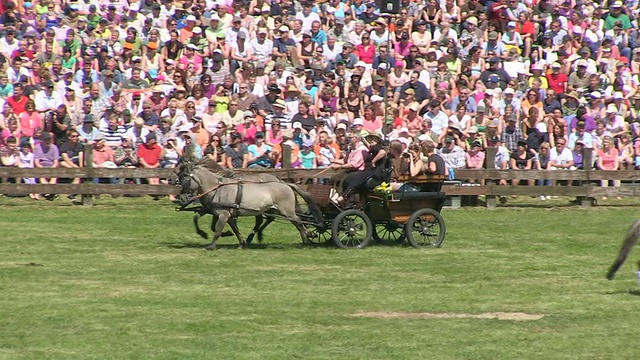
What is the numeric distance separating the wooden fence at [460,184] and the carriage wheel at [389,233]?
2.14 metres

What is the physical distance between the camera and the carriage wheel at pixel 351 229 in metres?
18.8

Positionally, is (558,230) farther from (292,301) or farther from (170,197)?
(292,301)

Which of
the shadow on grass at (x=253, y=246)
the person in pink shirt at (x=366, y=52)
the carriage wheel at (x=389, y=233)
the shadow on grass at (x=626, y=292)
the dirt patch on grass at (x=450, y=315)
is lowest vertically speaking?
the dirt patch on grass at (x=450, y=315)

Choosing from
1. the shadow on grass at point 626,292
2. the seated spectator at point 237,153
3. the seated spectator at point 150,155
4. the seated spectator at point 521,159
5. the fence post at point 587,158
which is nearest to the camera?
the shadow on grass at point 626,292

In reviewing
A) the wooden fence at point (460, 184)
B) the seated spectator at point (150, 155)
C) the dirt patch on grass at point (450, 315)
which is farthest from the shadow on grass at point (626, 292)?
the seated spectator at point (150, 155)

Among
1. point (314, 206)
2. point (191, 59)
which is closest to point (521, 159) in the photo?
point (191, 59)

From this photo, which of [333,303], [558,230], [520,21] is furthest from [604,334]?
[520,21]

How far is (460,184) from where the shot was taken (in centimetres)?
2492

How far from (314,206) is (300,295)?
4531 millimetres

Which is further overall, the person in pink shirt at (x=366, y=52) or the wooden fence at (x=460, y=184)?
the person in pink shirt at (x=366, y=52)

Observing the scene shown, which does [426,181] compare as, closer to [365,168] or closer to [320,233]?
[365,168]

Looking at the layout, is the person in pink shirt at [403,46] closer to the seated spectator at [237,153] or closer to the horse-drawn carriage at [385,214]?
the seated spectator at [237,153]

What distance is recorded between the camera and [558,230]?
21953mm

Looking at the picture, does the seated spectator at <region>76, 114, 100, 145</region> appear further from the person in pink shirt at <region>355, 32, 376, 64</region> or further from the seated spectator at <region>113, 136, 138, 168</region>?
the person in pink shirt at <region>355, 32, 376, 64</region>
